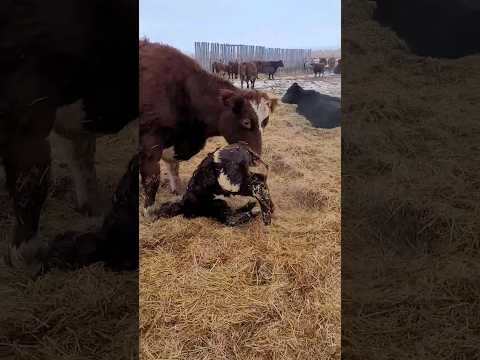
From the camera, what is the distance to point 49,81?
2.22 metres

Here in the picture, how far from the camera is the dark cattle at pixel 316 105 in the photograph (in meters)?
2.49

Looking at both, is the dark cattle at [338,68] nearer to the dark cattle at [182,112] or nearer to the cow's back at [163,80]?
the dark cattle at [182,112]

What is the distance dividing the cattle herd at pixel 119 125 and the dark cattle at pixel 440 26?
2118 millimetres

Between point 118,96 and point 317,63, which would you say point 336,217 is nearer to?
point 317,63

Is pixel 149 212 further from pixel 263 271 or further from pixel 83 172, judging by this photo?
pixel 263 271

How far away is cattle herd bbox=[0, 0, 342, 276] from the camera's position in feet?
7.27

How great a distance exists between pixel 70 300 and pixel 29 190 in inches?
22.9

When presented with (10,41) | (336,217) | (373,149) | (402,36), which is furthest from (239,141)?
Result: (402,36)

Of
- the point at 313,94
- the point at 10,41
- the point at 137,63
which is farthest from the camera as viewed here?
the point at 313,94

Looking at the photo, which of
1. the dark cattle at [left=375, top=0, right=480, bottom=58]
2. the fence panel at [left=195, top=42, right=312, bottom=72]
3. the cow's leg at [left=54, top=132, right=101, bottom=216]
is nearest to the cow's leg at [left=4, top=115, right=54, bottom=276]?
the cow's leg at [left=54, top=132, right=101, bottom=216]

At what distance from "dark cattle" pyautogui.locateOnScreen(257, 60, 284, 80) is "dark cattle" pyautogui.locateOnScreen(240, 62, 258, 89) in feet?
0.10

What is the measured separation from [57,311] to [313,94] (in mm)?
1686

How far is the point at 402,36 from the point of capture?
150 inches

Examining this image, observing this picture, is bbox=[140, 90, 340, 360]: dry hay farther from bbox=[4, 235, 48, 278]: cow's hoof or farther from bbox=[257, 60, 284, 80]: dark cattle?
bbox=[4, 235, 48, 278]: cow's hoof
